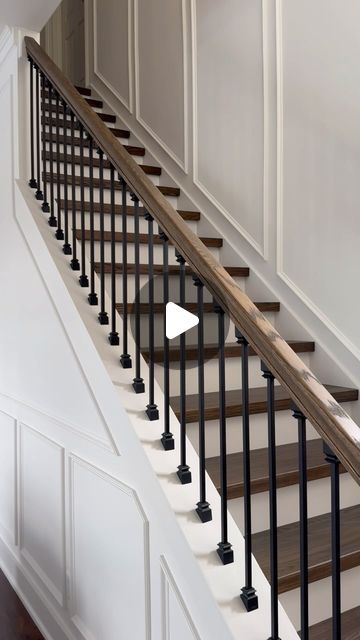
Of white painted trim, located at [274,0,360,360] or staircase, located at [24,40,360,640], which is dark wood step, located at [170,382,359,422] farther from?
white painted trim, located at [274,0,360,360]

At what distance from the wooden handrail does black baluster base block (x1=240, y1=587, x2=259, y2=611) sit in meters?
0.55

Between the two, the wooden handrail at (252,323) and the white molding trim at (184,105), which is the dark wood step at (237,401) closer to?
the wooden handrail at (252,323)

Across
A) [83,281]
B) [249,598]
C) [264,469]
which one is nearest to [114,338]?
[83,281]

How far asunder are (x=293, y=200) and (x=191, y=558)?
198 centimetres

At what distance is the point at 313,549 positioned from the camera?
70.4 inches

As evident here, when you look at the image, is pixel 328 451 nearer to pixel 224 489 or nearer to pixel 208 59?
pixel 224 489

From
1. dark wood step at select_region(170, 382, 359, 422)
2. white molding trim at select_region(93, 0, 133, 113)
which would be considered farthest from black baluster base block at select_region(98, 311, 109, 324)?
white molding trim at select_region(93, 0, 133, 113)

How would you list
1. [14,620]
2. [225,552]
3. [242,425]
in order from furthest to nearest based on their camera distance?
[14,620] → [242,425] → [225,552]

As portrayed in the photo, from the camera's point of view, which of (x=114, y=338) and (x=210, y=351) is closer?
(x=114, y=338)

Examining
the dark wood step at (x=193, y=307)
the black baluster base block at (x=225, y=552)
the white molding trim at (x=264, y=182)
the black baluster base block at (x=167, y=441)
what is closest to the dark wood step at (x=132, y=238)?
the white molding trim at (x=264, y=182)

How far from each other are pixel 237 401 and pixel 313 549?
2.10ft

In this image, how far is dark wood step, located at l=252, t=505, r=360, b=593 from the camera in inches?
64.8

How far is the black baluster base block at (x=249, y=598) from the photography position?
138cm

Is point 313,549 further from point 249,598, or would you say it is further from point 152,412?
point 152,412
